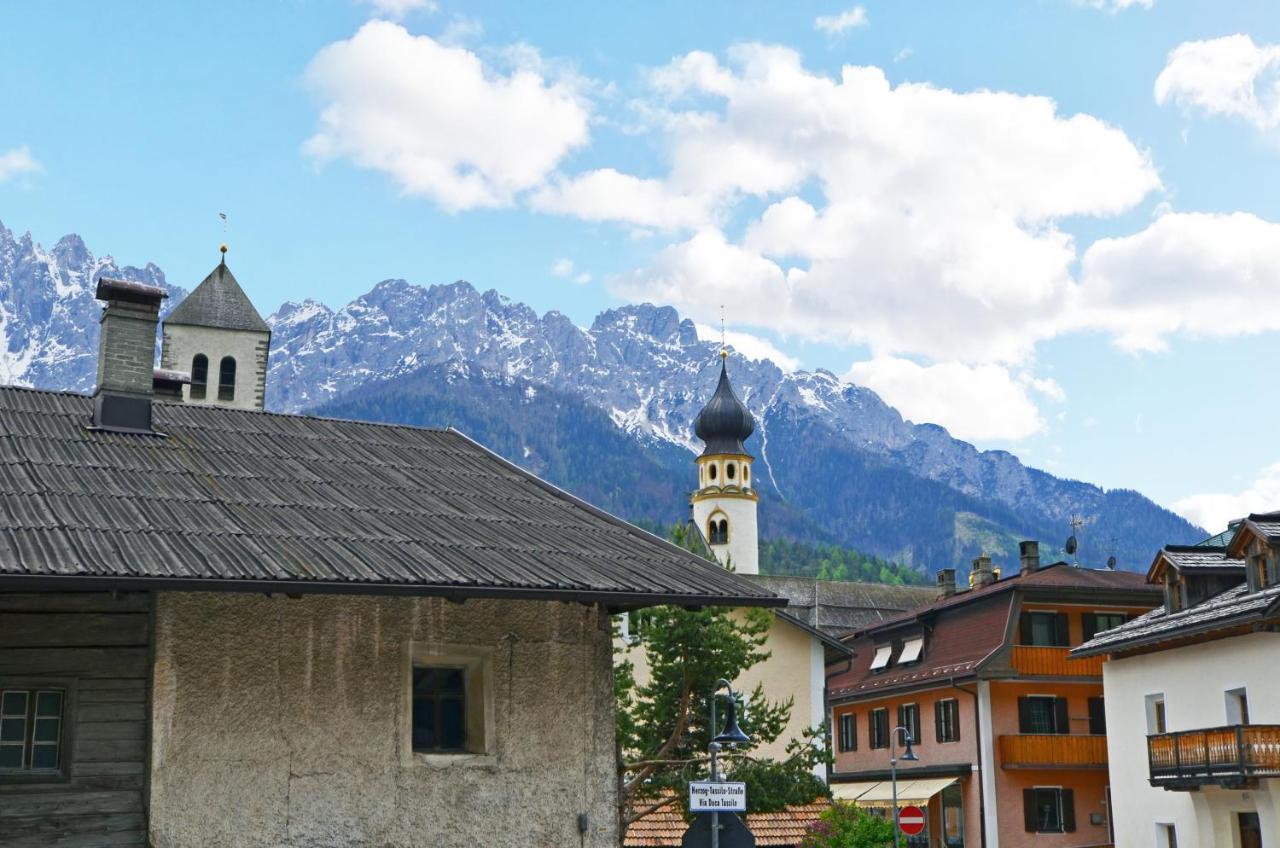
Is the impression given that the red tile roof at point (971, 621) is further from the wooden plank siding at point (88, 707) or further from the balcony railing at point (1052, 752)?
the wooden plank siding at point (88, 707)

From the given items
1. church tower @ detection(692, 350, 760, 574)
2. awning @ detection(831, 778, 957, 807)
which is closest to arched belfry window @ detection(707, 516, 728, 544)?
church tower @ detection(692, 350, 760, 574)

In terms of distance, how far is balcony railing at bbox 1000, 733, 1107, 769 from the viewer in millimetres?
44094

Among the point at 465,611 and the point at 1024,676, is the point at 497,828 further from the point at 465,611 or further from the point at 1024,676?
the point at 1024,676

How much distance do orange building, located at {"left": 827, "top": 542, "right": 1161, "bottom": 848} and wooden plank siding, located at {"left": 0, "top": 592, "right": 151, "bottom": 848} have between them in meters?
33.1

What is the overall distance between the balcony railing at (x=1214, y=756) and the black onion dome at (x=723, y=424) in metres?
77.5

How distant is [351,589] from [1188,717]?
24.0 metres

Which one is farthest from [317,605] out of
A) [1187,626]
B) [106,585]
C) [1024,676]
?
[1024,676]

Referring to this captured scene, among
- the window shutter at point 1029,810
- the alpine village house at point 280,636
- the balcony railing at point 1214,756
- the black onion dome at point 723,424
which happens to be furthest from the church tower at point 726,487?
the alpine village house at point 280,636

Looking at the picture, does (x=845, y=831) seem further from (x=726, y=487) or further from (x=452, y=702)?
(x=726, y=487)

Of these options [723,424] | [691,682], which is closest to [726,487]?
[723,424]

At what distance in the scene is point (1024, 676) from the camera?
44281 millimetres

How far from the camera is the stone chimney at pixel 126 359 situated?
17.8 m

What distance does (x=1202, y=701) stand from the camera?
105 feet

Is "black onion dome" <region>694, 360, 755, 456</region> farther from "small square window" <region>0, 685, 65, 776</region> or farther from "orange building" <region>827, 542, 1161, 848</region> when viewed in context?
"small square window" <region>0, 685, 65, 776</region>
